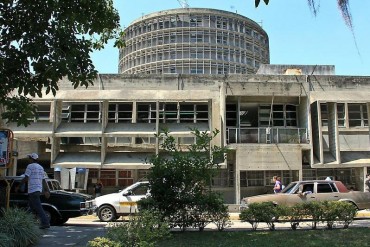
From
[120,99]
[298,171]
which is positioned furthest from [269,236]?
[120,99]

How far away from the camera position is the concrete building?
28.0 metres

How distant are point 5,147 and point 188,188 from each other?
4.52 metres

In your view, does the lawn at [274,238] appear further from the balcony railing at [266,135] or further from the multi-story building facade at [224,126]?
the balcony railing at [266,135]

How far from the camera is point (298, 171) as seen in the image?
27.7 m

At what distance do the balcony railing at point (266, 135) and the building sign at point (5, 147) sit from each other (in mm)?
19715

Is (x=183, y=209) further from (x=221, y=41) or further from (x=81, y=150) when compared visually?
(x=221, y=41)

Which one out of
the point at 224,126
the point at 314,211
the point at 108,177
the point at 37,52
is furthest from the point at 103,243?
the point at 108,177

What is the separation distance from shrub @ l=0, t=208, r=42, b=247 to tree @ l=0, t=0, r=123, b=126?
1855 mm

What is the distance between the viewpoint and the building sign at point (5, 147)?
9.52m

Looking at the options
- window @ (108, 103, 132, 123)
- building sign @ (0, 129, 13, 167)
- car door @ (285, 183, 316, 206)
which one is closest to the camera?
building sign @ (0, 129, 13, 167)

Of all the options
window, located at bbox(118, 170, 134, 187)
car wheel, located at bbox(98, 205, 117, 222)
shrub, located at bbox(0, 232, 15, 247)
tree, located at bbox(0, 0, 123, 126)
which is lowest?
car wheel, located at bbox(98, 205, 117, 222)

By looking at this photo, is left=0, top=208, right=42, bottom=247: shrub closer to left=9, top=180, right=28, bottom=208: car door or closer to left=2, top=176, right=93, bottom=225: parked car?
left=9, top=180, right=28, bottom=208: car door

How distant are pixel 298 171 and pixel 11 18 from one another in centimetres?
2224

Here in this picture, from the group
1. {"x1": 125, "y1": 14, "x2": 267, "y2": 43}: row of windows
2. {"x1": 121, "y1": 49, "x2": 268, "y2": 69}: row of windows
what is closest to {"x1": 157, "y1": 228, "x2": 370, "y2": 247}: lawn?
{"x1": 121, "y1": 49, "x2": 268, "y2": 69}: row of windows
